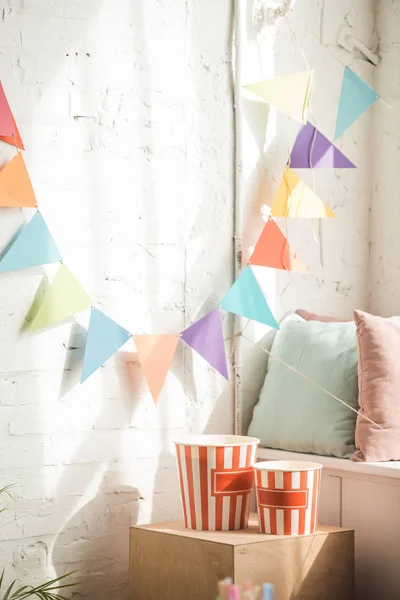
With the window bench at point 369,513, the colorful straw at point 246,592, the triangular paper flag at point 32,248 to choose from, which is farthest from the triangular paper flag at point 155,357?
the colorful straw at point 246,592

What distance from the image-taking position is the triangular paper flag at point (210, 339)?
2432mm

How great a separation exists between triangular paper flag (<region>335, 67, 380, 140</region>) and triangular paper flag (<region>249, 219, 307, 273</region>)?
32 cm

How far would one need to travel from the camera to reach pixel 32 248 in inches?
86.0

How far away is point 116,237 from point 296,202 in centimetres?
54

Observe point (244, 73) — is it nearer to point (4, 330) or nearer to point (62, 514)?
point (4, 330)

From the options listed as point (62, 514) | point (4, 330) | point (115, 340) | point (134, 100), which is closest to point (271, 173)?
point (134, 100)

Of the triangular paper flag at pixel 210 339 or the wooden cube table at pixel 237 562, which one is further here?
the triangular paper flag at pixel 210 339

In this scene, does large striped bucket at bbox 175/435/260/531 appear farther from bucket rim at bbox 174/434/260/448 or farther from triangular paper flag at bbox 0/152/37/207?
triangular paper flag at bbox 0/152/37/207

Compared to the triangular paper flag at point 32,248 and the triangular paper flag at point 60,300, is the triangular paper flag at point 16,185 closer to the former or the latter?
the triangular paper flag at point 32,248

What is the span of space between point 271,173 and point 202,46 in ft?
1.33

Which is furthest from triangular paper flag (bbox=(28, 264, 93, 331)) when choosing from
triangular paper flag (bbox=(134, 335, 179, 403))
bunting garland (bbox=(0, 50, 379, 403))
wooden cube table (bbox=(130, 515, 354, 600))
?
wooden cube table (bbox=(130, 515, 354, 600))

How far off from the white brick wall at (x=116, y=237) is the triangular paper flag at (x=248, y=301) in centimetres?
7

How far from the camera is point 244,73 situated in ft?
8.42

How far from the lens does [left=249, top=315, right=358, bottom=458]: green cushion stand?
238 centimetres
